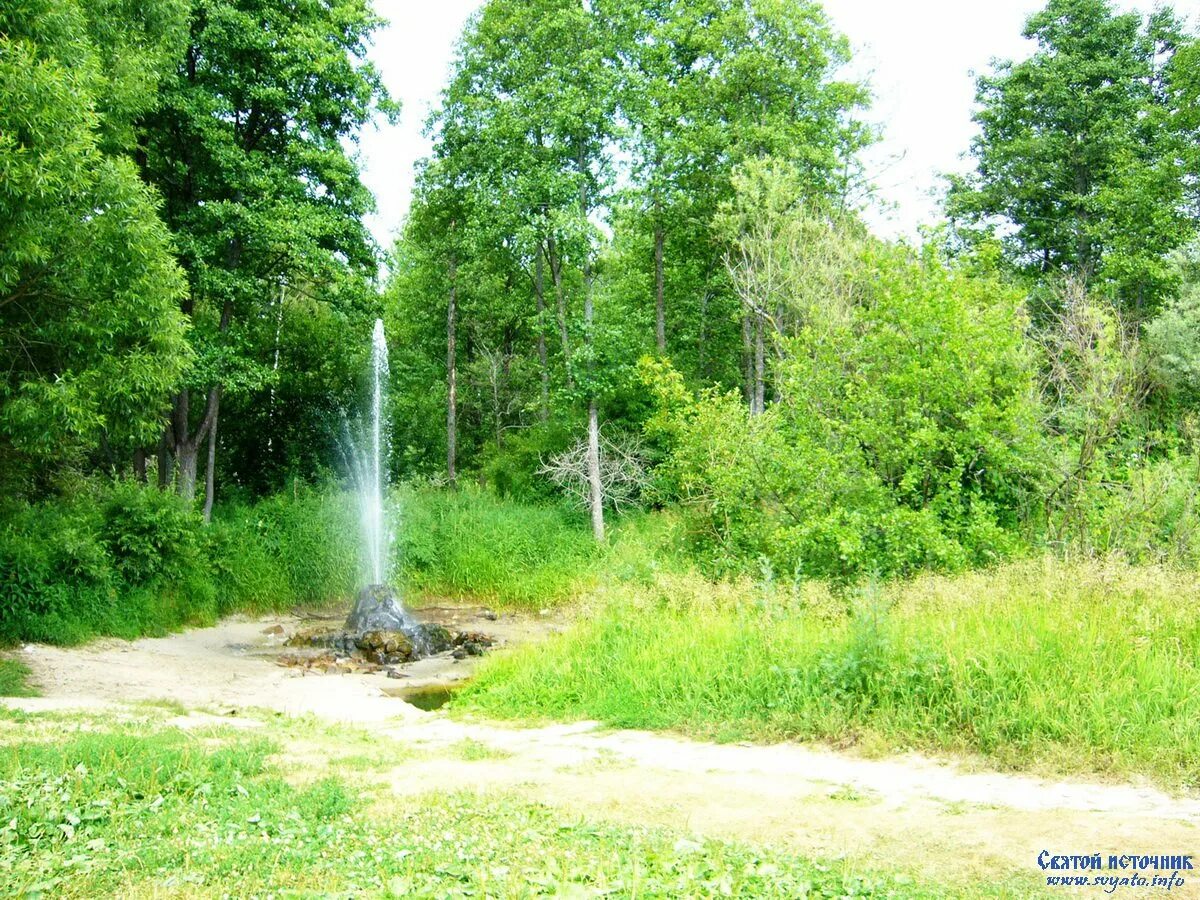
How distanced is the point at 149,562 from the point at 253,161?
8.12 m

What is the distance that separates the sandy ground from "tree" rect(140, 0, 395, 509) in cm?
995

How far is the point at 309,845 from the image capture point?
4.88 meters

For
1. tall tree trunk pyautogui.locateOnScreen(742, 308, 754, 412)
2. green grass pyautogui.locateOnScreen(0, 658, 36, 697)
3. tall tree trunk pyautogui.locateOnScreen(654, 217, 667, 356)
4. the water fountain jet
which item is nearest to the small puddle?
the water fountain jet

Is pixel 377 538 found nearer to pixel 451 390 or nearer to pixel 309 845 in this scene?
pixel 451 390

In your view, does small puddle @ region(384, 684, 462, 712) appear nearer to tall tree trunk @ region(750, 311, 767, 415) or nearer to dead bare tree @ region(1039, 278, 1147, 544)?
dead bare tree @ region(1039, 278, 1147, 544)

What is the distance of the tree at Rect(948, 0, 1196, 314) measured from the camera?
24.7 m

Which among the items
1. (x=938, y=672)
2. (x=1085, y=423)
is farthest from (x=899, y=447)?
(x=938, y=672)

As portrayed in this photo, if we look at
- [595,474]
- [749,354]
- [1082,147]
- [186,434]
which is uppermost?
[1082,147]

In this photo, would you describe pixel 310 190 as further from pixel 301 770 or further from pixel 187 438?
pixel 301 770

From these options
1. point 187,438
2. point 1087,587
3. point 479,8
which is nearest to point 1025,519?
point 1087,587

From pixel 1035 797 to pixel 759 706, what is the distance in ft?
8.57

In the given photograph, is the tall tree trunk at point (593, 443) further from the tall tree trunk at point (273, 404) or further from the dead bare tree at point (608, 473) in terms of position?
the tall tree trunk at point (273, 404)

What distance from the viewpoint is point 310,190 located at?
19.1 meters

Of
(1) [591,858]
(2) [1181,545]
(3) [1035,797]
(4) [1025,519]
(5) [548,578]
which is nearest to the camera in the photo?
(1) [591,858]
